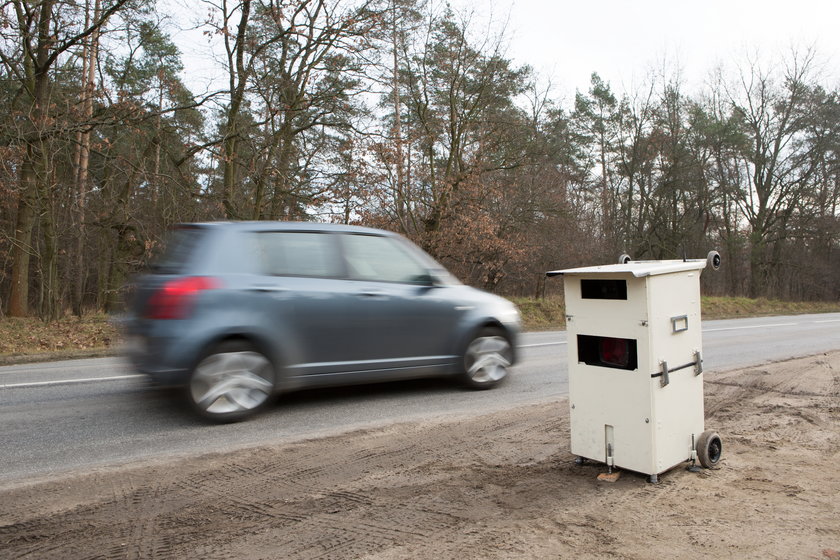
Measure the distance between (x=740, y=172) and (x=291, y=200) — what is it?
32233mm

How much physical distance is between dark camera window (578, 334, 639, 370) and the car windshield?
11.5ft

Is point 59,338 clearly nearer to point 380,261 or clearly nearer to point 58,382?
point 58,382

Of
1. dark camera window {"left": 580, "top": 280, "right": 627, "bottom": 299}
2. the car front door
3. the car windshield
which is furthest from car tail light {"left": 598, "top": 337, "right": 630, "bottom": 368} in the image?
the car windshield

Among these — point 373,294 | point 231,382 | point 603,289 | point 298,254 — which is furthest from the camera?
point 373,294

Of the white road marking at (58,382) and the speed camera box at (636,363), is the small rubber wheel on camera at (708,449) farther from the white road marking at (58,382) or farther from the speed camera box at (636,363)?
the white road marking at (58,382)

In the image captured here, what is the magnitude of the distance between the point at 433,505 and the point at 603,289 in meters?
1.71

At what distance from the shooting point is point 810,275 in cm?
4006

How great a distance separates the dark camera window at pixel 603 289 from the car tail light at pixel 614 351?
0.28 m

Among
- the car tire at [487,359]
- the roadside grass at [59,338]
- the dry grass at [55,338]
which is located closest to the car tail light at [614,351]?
the car tire at [487,359]

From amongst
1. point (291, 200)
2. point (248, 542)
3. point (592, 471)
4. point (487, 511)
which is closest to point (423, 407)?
point (592, 471)

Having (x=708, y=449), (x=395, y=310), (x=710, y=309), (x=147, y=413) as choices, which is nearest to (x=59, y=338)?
(x=147, y=413)

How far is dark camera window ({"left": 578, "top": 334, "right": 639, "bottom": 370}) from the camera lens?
12.3ft

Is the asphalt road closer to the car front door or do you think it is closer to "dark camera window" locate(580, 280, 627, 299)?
the car front door

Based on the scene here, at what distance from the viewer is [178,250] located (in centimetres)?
558
